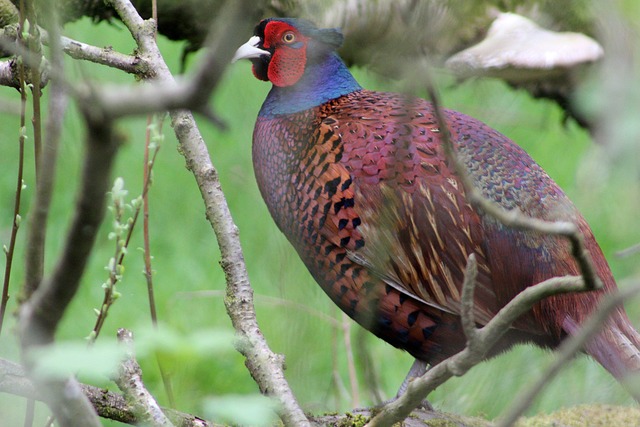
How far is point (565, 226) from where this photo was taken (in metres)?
1.11

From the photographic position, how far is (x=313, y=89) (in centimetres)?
309

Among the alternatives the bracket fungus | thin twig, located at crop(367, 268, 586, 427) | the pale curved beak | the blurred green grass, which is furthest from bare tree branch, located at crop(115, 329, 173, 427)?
the bracket fungus

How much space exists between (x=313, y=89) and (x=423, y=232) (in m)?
0.81

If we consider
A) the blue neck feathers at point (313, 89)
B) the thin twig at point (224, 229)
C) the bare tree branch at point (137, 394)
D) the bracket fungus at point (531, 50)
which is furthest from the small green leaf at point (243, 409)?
the bracket fungus at point (531, 50)

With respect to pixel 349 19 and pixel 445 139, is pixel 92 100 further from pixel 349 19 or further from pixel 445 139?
pixel 349 19

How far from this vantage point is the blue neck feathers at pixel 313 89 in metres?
3.07

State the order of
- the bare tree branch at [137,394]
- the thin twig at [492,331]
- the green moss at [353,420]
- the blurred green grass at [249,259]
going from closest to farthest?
1. the thin twig at [492,331]
2. the bare tree branch at [137,394]
3. the blurred green grass at [249,259]
4. the green moss at [353,420]

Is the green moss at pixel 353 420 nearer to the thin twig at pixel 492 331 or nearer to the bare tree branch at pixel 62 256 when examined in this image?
the thin twig at pixel 492 331

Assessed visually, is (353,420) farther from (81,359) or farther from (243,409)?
(81,359)

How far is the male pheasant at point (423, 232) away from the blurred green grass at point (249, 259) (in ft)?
0.35

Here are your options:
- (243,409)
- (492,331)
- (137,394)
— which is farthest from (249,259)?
(243,409)

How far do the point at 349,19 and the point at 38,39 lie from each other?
225cm

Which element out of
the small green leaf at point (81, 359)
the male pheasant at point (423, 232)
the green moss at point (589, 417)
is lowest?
the green moss at point (589, 417)

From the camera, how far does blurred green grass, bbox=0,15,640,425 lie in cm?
212
